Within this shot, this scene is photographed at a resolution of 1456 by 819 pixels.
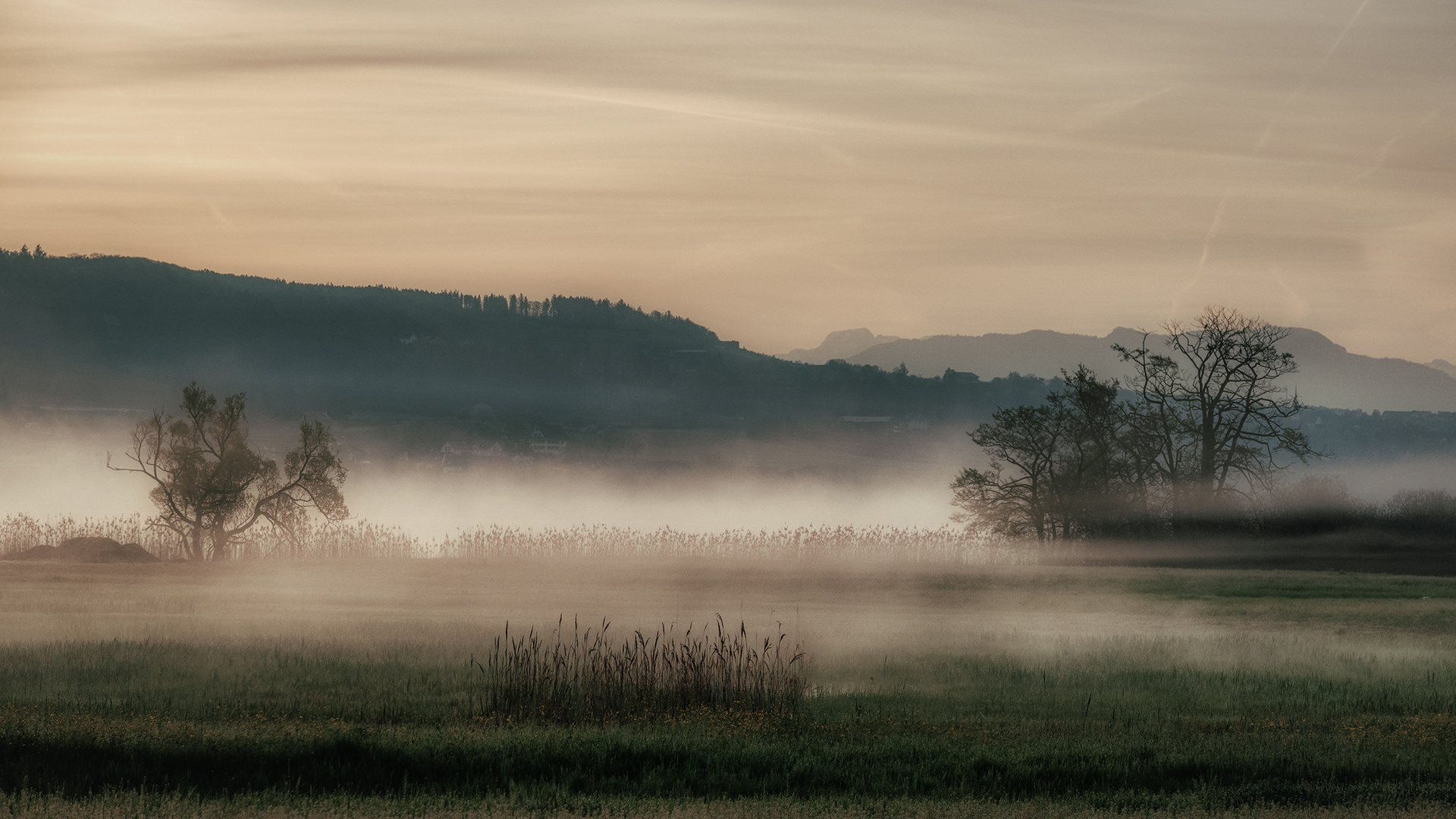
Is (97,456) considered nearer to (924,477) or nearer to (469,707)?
(924,477)

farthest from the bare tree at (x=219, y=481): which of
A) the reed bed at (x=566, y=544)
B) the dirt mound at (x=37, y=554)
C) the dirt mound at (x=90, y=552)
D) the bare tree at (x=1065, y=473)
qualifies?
the bare tree at (x=1065, y=473)

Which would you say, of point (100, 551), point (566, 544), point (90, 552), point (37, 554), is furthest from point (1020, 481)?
point (37, 554)

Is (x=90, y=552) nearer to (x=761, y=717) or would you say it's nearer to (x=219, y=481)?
(x=219, y=481)

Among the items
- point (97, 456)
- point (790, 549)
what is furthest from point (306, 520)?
point (97, 456)

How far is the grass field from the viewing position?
15.3m

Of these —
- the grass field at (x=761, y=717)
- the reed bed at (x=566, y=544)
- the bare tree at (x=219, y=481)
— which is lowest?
the reed bed at (x=566, y=544)

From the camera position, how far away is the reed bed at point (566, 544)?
57969 millimetres

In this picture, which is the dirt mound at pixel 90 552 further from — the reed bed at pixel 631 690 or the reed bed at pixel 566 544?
the reed bed at pixel 631 690

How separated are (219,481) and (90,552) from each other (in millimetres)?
6141

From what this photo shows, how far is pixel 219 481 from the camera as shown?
56.4 m

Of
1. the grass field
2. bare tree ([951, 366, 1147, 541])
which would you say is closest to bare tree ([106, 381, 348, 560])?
the grass field

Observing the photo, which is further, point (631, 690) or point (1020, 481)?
point (1020, 481)

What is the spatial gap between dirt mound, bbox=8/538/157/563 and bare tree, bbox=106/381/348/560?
2679 millimetres

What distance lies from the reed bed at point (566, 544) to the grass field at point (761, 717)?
18076 millimetres
